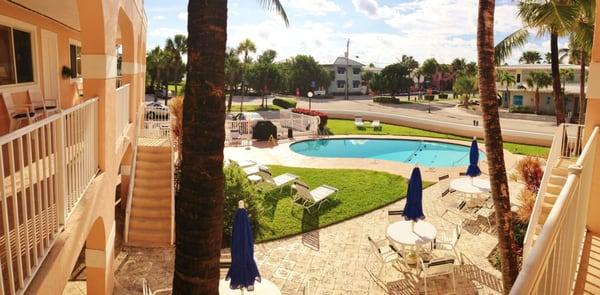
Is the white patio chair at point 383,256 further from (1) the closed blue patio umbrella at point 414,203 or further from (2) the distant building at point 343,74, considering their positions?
(2) the distant building at point 343,74

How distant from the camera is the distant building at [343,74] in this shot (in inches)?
3320

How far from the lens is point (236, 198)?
1308 centimetres

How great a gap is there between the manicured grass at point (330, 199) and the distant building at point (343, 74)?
65.6 metres

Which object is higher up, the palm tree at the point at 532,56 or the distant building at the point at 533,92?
the palm tree at the point at 532,56

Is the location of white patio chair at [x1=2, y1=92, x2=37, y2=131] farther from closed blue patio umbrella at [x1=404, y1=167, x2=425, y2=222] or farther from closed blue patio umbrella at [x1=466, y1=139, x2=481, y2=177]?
closed blue patio umbrella at [x1=466, y1=139, x2=481, y2=177]

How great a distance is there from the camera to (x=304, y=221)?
13.8 m

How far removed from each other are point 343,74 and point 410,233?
7684 centimetres

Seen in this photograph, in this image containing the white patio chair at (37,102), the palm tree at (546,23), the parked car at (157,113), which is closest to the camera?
the white patio chair at (37,102)

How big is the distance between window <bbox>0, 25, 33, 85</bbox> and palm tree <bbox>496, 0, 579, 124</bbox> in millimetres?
15222

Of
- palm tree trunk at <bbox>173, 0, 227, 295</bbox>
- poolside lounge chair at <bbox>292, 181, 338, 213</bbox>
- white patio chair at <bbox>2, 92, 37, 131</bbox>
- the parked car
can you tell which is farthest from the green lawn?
palm tree trunk at <bbox>173, 0, 227, 295</bbox>

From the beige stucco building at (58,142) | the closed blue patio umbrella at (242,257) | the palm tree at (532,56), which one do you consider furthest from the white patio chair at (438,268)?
the palm tree at (532,56)

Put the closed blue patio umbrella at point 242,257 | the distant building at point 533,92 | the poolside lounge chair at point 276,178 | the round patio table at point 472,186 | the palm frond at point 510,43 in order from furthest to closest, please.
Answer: the distant building at point 533,92 < the palm frond at point 510,43 < the poolside lounge chair at point 276,178 < the round patio table at point 472,186 < the closed blue patio umbrella at point 242,257

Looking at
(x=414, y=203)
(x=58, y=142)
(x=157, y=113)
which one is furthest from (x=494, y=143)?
(x=157, y=113)

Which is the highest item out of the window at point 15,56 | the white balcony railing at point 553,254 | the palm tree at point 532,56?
the palm tree at point 532,56
